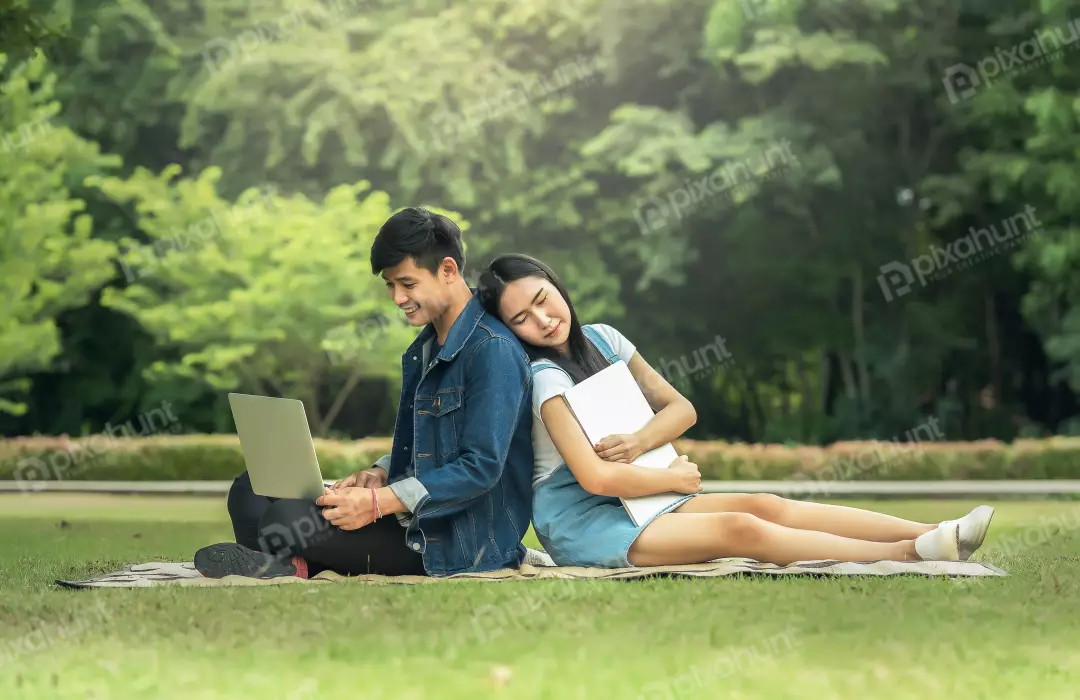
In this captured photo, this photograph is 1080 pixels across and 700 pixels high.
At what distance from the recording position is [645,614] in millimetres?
5082

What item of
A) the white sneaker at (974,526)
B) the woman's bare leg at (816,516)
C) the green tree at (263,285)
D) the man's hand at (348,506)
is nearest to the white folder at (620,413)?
the woman's bare leg at (816,516)

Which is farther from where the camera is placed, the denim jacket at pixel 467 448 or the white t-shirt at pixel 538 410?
the white t-shirt at pixel 538 410

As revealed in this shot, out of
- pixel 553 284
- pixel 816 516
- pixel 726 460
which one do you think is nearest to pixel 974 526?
pixel 816 516

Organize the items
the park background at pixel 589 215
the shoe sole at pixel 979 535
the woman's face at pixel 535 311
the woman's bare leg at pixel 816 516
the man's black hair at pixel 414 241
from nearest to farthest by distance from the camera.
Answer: the man's black hair at pixel 414 241 → the shoe sole at pixel 979 535 → the woman's face at pixel 535 311 → the woman's bare leg at pixel 816 516 → the park background at pixel 589 215

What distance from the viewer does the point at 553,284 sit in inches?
237

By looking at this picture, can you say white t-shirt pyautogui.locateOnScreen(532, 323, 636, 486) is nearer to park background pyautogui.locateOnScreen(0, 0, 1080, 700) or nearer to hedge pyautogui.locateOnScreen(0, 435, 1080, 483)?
park background pyautogui.locateOnScreen(0, 0, 1080, 700)

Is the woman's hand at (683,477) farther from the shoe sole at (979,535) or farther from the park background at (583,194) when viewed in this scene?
the park background at (583,194)

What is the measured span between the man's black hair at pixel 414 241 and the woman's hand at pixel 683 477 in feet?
4.51

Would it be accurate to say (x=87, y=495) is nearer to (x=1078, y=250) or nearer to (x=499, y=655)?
(x=499, y=655)

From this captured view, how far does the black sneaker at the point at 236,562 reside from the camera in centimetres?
592

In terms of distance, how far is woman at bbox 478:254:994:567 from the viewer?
19.2ft

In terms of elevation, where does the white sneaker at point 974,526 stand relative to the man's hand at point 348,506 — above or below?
below

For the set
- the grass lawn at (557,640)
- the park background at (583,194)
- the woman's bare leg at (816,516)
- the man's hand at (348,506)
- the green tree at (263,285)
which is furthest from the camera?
the park background at (583,194)

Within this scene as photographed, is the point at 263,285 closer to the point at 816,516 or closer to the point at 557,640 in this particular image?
the point at 816,516
